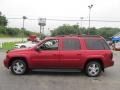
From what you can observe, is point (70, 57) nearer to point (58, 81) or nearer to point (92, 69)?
point (92, 69)

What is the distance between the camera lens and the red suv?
11570mm

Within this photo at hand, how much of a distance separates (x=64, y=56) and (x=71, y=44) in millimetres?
626

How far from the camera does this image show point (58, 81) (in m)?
10.5

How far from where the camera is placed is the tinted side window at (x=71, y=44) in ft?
38.4

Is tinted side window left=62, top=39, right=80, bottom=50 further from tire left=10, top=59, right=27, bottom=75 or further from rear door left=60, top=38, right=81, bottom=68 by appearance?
tire left=10, top=59, right=27, bottom=75

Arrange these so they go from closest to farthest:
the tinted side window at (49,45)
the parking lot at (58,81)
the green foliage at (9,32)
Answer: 1. the parking lot at (58,81)
2. the tinted side window at (49,45)
3. the green foliage at (9,32)

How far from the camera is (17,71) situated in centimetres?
1172

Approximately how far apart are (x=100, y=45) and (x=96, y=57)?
0.61m

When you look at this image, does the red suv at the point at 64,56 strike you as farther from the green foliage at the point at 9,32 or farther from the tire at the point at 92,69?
the green foliage at the point at 9,32

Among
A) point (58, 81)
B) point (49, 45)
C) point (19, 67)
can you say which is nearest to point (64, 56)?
point (49, 45)

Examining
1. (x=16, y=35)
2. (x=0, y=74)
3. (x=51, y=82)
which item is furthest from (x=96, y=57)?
(x=16, y=35)

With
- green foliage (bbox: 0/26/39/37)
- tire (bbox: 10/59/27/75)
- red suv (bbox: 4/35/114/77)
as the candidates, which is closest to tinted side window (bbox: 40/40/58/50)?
red suv (bbox: 4/35/114/77)

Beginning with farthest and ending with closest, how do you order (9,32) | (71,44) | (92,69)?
(9,32), (71,44), (92,69)

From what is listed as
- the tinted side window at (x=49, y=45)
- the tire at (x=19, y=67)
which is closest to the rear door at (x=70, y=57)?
the tinted side window at (x=49, y=45)
